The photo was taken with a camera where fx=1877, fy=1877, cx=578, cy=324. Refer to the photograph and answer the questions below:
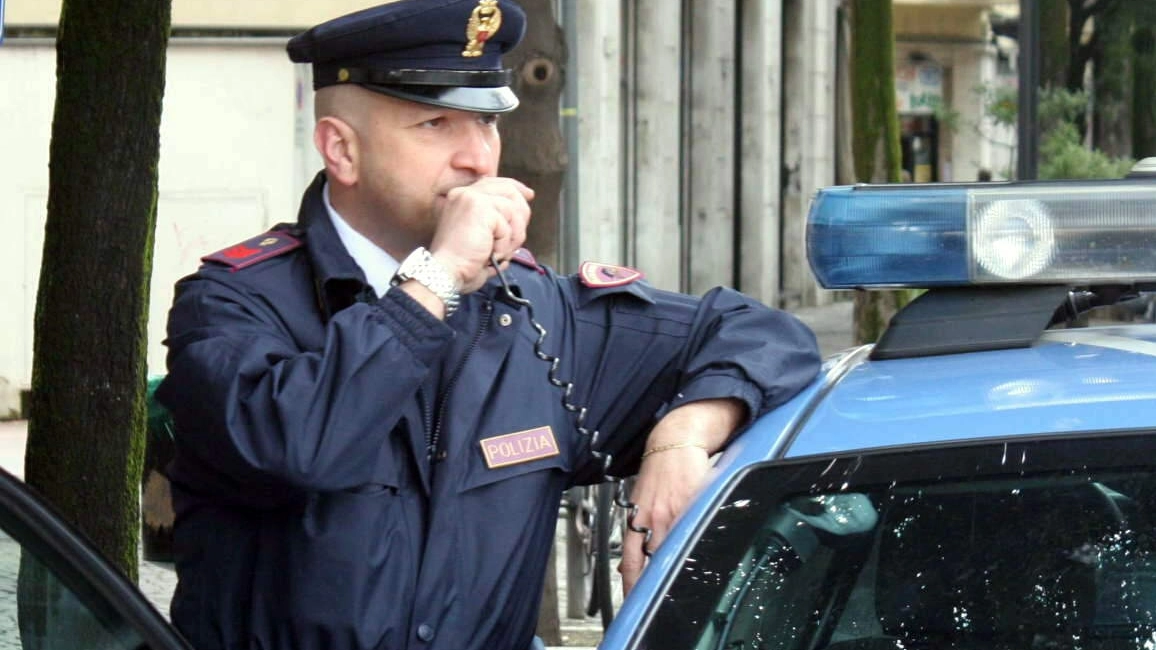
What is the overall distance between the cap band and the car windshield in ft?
2.40

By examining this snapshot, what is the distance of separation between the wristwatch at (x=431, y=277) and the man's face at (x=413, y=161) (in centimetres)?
16

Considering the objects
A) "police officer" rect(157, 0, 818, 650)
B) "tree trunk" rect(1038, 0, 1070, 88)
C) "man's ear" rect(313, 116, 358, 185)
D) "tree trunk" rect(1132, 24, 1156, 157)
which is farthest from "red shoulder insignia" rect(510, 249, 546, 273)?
"tree trunk" rect(1132, 24, 1156, 157)

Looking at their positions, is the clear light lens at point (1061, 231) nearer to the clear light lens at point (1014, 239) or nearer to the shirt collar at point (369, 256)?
the clear light lens at point (1014, 239)

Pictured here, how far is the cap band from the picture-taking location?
2.53 metres

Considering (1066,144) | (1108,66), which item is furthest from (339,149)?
(1108,66)

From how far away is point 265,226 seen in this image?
1272 centimetres

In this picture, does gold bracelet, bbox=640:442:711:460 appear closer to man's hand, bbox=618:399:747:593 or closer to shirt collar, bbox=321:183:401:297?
man's hand, bbox=618:399:747:593

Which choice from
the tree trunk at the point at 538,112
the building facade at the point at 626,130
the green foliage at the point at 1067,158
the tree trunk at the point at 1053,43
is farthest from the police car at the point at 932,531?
the green foliage at the point at 1067,158

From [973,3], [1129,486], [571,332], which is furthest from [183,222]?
[973,3]

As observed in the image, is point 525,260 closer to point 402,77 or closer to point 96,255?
point 402,77

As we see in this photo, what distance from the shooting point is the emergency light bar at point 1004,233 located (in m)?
2.48

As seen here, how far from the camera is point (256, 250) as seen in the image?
8.30ft

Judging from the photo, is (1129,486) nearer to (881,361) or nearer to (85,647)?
(881,361)

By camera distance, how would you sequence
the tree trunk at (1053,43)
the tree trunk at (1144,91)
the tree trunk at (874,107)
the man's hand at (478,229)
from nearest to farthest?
the man's hand at (478,229), the tree trunk at (1053,43), the tree trunk at (1144,91), the tree trunk at (874,107)
